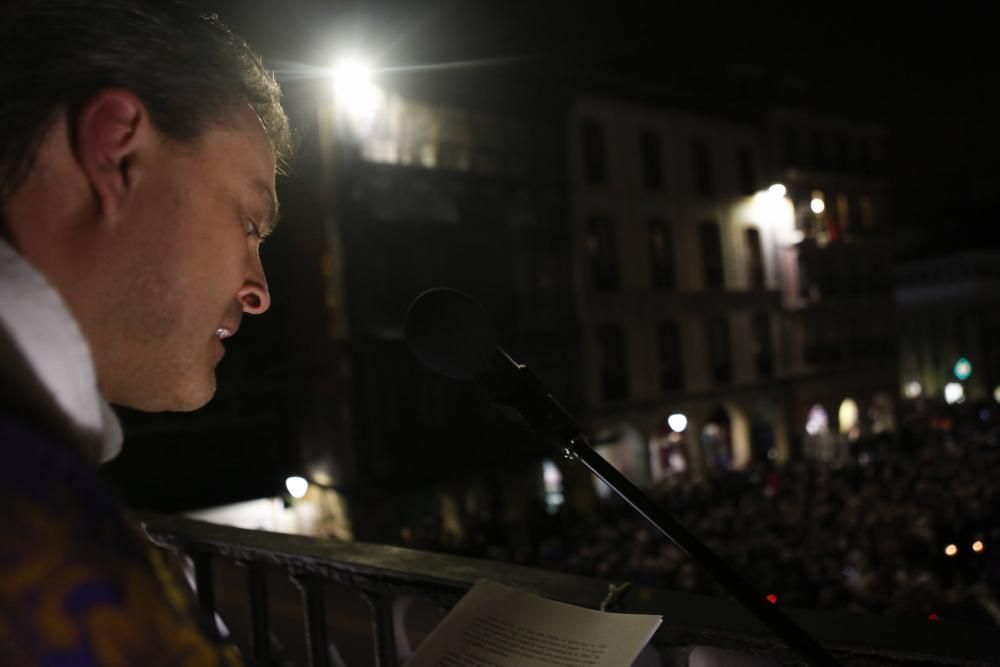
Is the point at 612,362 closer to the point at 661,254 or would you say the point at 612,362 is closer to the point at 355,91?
the point at 661,254

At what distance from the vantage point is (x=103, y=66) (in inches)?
40.4

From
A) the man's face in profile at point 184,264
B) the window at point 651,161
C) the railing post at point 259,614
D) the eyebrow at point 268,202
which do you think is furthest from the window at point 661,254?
the man's face in profile at point 184,264

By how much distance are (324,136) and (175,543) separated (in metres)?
17.0

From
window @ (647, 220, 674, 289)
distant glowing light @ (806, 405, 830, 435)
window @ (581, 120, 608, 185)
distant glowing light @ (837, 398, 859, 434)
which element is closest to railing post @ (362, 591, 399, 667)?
window @ (581, 120, 608, 185)

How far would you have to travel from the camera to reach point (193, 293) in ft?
3.67

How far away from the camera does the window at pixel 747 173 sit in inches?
1209

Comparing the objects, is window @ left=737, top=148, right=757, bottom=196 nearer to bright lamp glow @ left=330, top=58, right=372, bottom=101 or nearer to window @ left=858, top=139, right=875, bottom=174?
window @ left=858, top=139, right=875, bottom=174

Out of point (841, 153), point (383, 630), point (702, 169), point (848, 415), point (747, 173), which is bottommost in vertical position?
point (383, 630)

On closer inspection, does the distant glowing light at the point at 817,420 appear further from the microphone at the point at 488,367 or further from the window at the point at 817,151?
the microphone at the point at 488,367

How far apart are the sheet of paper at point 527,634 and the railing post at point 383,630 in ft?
1.20

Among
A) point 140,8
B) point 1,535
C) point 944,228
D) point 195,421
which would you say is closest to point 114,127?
point 140,8

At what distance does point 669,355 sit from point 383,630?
25.7 m

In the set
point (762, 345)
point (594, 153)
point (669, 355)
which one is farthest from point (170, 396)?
point (762, 345)

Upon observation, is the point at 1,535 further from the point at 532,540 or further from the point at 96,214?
the point at 532,540
